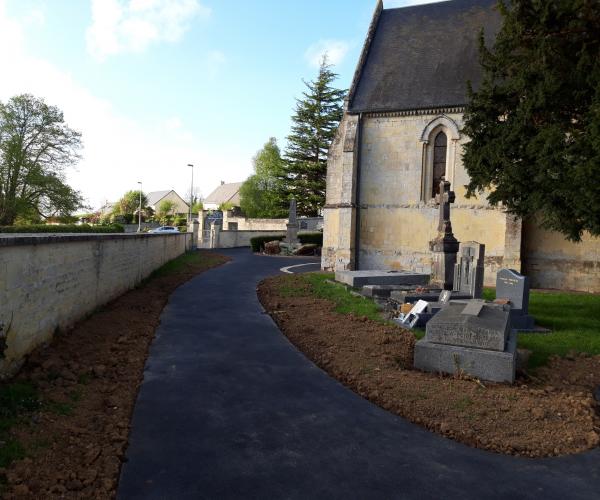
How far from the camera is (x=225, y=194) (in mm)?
93812

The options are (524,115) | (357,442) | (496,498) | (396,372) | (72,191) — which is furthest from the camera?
(72,191)

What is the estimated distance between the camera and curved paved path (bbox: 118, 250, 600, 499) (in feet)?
12.7

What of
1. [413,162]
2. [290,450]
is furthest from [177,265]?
[290,450]

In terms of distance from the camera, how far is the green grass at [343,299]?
10.8 meters

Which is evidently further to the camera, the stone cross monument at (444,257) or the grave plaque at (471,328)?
the stone cross monument at (444,257)

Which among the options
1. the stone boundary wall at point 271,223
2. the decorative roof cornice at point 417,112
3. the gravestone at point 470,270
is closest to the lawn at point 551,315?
the gravestone at point 470,270

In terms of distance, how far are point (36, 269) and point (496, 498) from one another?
6.72 metres

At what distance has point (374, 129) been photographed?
2003 centimetres

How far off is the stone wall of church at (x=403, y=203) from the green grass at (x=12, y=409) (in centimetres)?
1631

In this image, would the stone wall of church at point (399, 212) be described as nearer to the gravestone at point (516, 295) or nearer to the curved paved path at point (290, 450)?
the gravestone at point (516, 295)

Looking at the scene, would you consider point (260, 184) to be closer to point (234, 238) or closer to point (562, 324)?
point (234, 238)

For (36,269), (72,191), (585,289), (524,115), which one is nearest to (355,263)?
(585,289)

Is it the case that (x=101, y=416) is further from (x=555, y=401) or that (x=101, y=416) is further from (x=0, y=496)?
(x=555, y=401)

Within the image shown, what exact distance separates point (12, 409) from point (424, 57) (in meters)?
20.8
